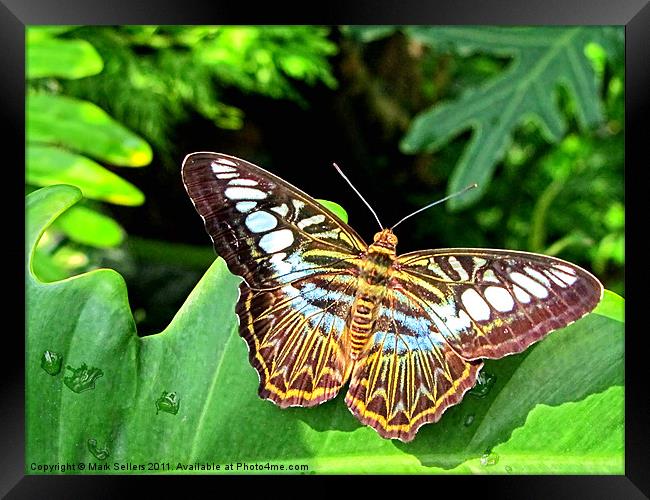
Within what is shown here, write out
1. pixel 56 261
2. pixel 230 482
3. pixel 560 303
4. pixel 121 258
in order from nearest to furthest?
pixel 560 303
pixel 230 482
pixel 56 261
pixel 121 258

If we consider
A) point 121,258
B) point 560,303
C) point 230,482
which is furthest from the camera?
point 121,258

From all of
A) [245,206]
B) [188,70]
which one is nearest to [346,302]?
[245,206]

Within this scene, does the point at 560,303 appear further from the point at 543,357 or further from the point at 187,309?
the point at 187,309

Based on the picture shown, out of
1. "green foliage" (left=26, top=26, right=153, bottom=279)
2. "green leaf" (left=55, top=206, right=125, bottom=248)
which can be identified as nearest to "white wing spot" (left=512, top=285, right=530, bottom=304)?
"green foliage" (left=26, top=26, right=153, bottom=279)

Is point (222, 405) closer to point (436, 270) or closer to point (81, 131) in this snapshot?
point (436, 270)

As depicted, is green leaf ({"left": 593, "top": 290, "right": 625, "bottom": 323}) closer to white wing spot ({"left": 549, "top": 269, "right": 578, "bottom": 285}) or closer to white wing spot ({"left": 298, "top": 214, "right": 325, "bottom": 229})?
white wing spot ({"left": 549, "top": 269, "right": 578, "bottom": 285})
